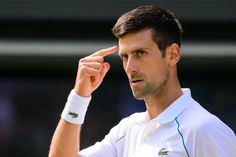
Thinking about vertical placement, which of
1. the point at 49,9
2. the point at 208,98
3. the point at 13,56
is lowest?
the point at 208,98

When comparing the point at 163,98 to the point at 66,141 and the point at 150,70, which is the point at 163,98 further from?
the point at 66,141

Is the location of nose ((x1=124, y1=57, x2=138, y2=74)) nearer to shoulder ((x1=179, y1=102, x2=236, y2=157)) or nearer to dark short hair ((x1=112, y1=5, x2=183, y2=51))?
dark short hair ((x1=112, y1=5, x2=183, y2=51))

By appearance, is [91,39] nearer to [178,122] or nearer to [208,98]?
[208,98]

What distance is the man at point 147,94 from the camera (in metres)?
2.77

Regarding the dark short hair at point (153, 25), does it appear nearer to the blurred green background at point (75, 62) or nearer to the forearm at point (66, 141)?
the forearm at point (66, 141)

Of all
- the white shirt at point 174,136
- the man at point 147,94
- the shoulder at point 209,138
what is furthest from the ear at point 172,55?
the shoulder at point 209,138

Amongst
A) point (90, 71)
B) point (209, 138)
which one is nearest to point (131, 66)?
point (90, 71)

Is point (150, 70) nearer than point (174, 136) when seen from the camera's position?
No

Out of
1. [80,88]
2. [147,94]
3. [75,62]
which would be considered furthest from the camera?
[75,62]

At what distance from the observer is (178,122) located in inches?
109

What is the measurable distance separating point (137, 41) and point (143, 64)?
3.5 inches

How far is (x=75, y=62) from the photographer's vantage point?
5898 mm

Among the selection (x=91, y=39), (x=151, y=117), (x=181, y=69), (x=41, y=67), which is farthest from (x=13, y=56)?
(x=151, y=117)

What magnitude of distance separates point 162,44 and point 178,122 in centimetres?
31
